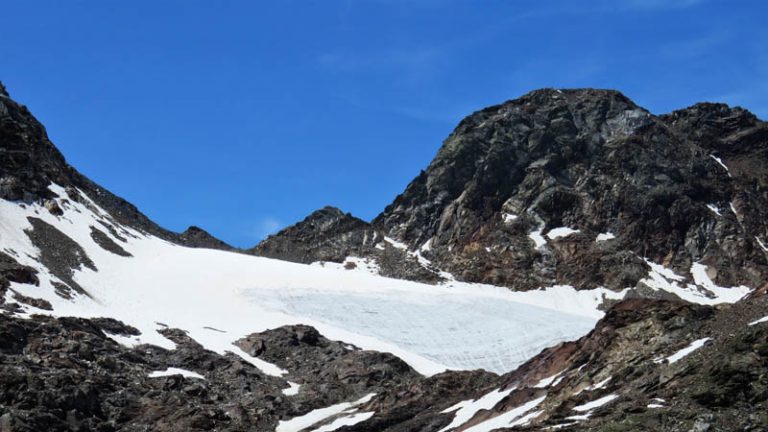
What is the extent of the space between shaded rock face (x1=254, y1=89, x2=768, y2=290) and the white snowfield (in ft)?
31.0

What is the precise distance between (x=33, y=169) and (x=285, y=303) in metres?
33.6

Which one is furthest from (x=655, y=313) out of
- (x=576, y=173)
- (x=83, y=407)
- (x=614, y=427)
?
(x=576, y=173)

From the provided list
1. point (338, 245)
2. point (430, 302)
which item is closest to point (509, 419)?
point (430, 302)

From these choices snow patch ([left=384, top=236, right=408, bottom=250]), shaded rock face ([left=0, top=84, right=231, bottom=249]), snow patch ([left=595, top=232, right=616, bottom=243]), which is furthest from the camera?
snow patch ([left=384, top=236, right=408, bottom=250])

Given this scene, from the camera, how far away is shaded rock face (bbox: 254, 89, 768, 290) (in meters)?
133

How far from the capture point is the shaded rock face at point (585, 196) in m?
133

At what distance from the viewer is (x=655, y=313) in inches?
1848

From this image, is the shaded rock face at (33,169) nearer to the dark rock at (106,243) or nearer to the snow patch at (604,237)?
the dark rock at (106,243)

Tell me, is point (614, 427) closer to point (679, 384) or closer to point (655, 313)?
point (679, 384)

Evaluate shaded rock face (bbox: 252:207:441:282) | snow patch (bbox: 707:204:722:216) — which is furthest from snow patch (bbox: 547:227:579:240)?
snow patch (bbox: 707:204:722:216)

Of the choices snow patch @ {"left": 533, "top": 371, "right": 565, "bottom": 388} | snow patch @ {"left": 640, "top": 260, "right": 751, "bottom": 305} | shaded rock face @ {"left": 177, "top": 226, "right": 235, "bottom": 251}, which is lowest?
snow patch @ {"left": 533, "top": 371, "right": 565, "bottom": 388}

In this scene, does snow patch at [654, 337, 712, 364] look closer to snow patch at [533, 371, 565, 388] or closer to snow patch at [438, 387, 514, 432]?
snow patch at [533, 371, 565, 388]

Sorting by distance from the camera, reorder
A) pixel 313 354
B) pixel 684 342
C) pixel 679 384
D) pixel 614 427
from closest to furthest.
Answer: pixel 614 427 < pixel 679 384 < pixel 684 342 < pixel 313 354

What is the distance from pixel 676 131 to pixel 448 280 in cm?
6161
